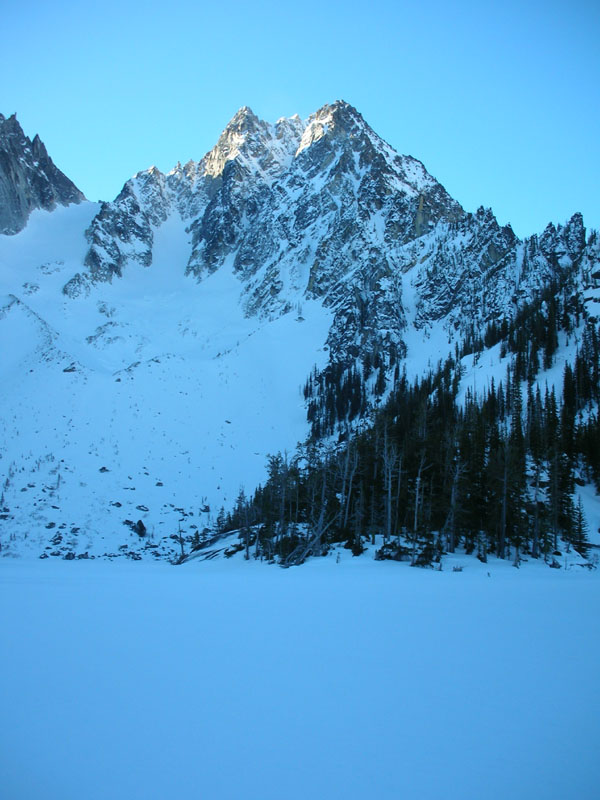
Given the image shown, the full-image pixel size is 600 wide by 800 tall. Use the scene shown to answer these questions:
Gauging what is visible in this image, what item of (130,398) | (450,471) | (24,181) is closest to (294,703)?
(450,471)

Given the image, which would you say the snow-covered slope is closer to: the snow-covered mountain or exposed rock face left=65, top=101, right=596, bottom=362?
the snow-covered mountain

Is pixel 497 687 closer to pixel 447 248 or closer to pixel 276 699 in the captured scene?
pixel 276 699

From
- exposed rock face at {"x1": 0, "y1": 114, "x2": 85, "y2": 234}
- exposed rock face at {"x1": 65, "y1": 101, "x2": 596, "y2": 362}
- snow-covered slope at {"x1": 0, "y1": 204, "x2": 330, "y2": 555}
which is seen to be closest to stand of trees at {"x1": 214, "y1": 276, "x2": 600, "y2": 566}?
snow-covered slope at {"x1": 0, "y1": 204, "x2": 330, "y2": 555}

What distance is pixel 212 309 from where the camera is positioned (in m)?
124

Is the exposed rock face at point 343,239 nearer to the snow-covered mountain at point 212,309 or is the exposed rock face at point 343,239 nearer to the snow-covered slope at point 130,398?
the snow-covered mountain at point 212,309

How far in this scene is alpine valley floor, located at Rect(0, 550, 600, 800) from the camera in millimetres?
3975

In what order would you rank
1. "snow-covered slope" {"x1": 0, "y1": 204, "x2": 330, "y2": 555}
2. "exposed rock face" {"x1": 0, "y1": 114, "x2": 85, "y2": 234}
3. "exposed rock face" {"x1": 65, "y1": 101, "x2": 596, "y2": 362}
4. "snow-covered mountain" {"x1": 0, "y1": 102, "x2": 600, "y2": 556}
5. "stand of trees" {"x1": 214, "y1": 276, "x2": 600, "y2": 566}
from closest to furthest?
"stand of trees" {"x1": 214, "y1": 276, "x2": 600, "y2": 566} < "snow-covered slope" {"x1": 0, "y1": 204, "x2": 330, "y2": 555} < "snow-covered mountain" {"x1": 0, "y1": 102, "x2": 600, "y2": 556} < "exposed rock face" {"x1": 65, "y1": 101, "x2": 596, "y2": 362} < "exposed rock face" {"x1": 0, "y1": 114, "x2": 85, "y2": 234}

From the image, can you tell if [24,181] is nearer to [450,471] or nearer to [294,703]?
[450,471]

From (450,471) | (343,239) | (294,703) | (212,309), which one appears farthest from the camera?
(343,239)

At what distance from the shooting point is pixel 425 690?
557cm

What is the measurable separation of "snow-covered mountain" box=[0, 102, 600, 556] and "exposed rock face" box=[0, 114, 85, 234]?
162 cm

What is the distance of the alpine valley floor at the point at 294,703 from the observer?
397cm

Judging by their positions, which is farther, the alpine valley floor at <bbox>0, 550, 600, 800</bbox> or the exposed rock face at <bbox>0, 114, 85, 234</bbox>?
the exposed rock face at <bbox>0, 114, 85, 234</bbox>

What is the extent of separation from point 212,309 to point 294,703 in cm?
12526
